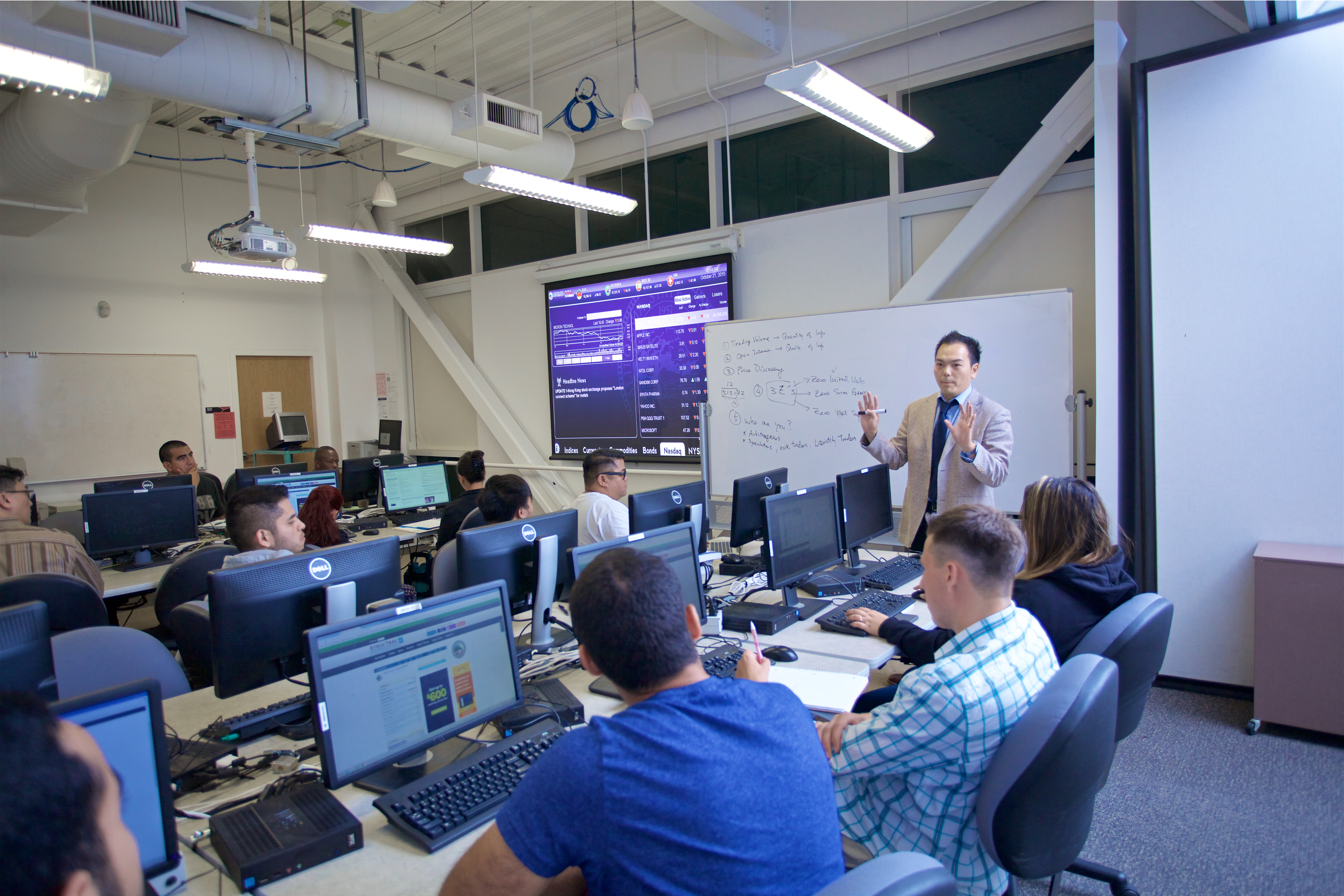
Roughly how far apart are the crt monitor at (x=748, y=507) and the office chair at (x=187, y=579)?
87.0 inches

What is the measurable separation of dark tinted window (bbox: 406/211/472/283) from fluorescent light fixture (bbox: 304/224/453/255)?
1.93 meters

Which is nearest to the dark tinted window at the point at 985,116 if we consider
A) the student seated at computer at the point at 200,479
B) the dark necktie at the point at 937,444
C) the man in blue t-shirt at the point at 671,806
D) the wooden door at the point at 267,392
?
the dark necktie at the point at 937,444

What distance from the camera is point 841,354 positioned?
4676 mm

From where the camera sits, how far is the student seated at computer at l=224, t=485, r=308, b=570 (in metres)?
2.55

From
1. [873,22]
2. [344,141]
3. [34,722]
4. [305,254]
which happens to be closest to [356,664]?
[34,722]

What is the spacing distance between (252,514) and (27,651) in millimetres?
1128

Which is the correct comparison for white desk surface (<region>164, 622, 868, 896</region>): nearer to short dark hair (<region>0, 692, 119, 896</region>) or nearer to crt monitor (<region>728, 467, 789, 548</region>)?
short dark hair (<region>0, 692, 119, 896</region>)

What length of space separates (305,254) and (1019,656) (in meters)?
8.57

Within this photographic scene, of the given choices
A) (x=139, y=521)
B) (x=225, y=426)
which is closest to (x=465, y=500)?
(x=139, y=521)

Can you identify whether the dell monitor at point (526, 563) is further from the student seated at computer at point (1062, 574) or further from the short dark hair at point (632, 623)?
the short dark hair at point (632, 623)

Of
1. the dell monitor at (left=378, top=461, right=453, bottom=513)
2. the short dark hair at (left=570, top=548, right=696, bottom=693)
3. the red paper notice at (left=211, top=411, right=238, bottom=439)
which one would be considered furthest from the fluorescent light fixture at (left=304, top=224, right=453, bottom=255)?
the short dark hair at (left=570, top=548, right=696, bottom=693)

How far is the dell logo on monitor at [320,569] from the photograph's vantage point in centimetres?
196

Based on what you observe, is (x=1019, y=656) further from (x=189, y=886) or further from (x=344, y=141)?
(x=344, y=141)

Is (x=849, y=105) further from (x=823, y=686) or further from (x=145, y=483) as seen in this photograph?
(x=145, y=483)
